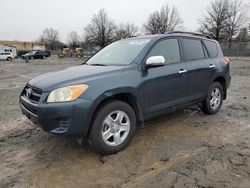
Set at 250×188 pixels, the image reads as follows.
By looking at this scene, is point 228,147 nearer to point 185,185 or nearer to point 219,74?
point 185,185

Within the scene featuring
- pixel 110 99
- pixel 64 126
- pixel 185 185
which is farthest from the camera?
pixel 110 99

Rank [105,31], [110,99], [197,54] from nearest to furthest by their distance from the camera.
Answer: [110,99]
[197,54]
[105,31]

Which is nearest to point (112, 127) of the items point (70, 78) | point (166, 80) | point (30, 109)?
point (70, 78)

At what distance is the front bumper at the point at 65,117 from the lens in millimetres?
3447

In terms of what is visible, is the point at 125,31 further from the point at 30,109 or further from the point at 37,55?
the point at 30,109

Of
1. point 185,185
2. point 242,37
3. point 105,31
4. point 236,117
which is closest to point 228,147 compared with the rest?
point 185,185

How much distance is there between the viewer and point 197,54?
17.9ft

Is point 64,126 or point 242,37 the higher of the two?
point 242,37

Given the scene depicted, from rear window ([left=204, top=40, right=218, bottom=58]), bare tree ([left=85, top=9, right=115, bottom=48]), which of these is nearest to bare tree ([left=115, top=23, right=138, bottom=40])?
bare tree ([left=85, top=9, right=115, bottom=48])

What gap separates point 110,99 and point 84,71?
0.65 meters

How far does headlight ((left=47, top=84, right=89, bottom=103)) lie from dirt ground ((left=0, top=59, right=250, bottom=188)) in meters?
0.92

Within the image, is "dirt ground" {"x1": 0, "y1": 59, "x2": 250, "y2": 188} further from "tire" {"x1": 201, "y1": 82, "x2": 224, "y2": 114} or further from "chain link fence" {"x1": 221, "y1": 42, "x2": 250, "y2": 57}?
"chain link fence" {"x1": 221, "y1": 42, "x2": 250, "y2": 57}

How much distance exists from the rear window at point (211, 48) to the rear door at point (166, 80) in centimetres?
117

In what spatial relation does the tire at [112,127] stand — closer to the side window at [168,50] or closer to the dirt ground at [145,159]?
the dirt ground at [145,159]
